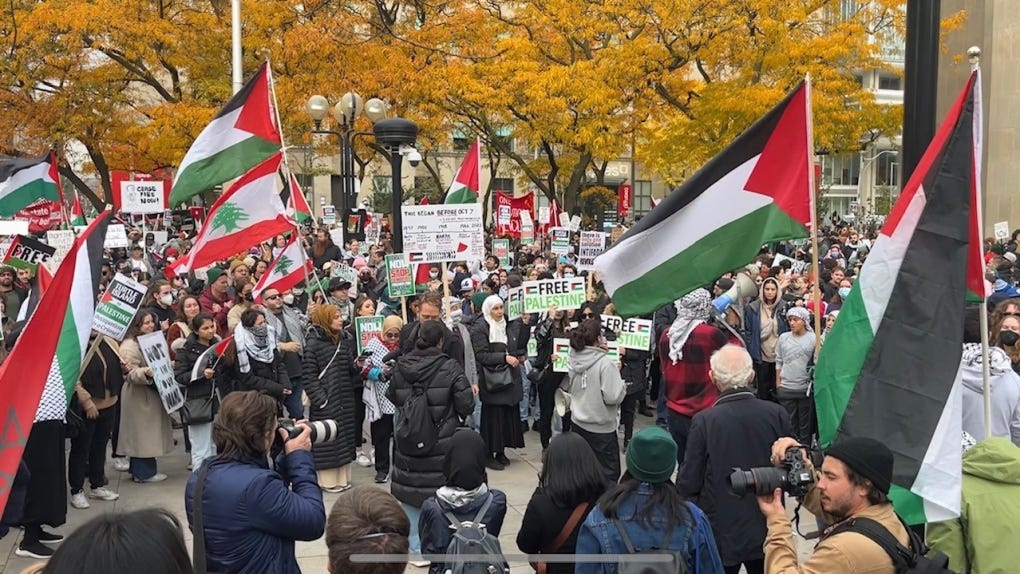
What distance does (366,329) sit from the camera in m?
9.12

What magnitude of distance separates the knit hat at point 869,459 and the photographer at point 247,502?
203 cm

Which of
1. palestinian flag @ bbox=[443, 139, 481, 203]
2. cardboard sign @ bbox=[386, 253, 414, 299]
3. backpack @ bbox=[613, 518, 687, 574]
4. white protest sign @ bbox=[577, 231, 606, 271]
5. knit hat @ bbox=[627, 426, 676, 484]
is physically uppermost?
palestinian flag @ bbox=[443, 139, 481, 203]

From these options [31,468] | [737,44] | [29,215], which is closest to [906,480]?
[31,468]

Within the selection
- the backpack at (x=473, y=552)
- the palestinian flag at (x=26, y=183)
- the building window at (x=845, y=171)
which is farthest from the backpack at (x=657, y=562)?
the building window at (x=845, y=171)

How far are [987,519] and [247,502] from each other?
2890mm

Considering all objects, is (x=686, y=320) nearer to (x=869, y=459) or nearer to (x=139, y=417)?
(x=869, y=459)

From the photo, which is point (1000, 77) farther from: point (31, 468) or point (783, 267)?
point (31, 468)

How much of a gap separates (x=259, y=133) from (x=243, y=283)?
2543 millimetres

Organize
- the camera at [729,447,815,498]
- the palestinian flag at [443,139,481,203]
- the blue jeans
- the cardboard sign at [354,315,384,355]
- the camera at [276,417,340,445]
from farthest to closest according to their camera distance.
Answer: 1. the palestinian flag at [443,139,481,203]
2. the blue jeans
3. the cardboard sign at [354,315,384,355]
4. the camera at [276,417,340,445]
5. the camera at [729,447,815,498]

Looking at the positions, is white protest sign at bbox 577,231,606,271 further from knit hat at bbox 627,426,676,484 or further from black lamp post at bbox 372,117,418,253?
knit hat at bbox 627,426,676,484

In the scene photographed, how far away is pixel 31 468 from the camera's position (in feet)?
Answer: 22.7

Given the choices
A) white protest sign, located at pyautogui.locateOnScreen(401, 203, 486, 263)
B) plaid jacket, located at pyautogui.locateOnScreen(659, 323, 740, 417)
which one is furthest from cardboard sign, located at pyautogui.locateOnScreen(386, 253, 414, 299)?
plaid jacket, located at pyautogui.locateOnScreen(659, 323, 740, 417)

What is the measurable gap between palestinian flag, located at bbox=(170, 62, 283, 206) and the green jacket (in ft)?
24.6

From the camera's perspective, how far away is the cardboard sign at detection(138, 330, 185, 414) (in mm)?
8312
